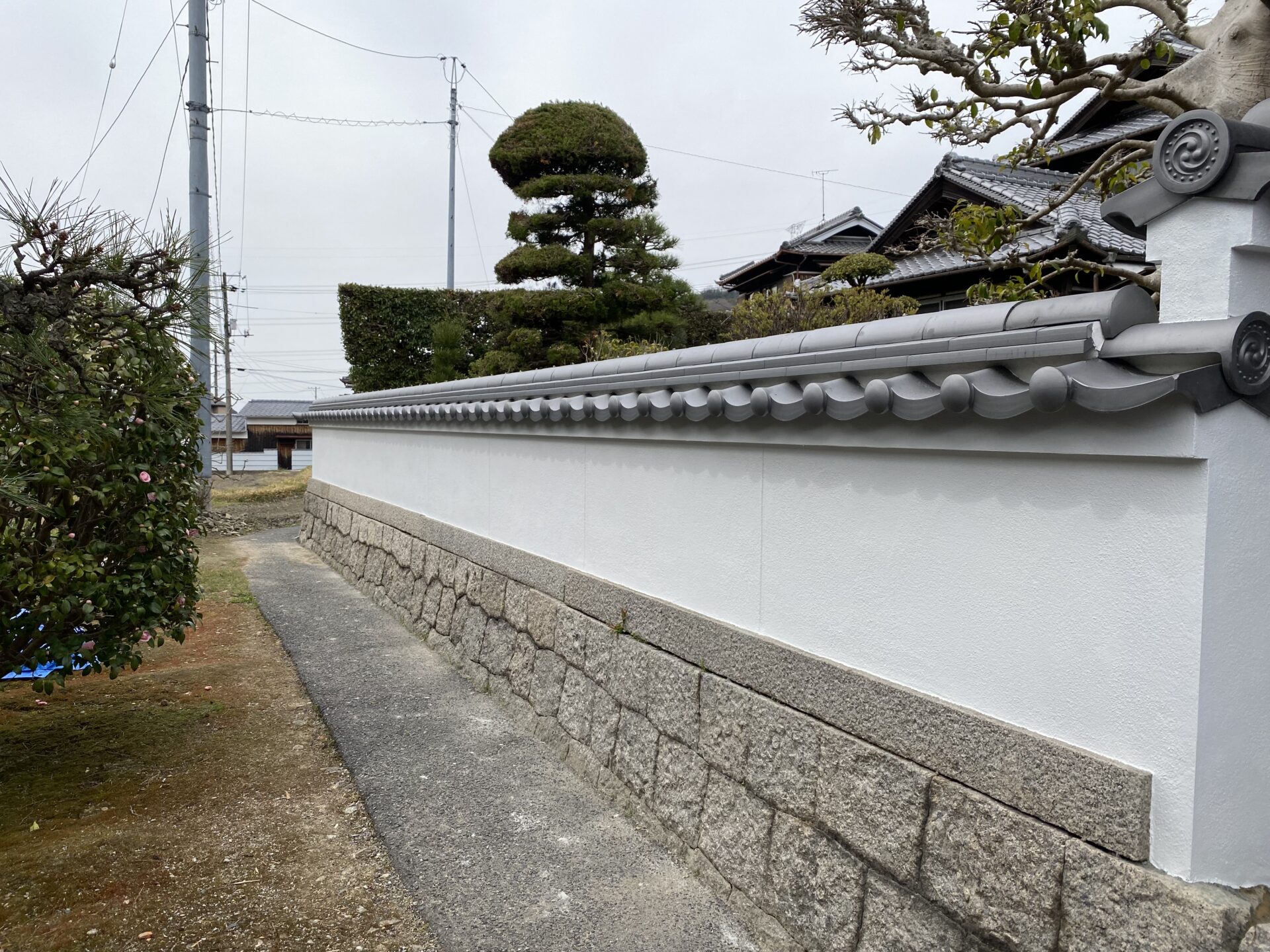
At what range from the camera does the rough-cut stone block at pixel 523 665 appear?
5.68m

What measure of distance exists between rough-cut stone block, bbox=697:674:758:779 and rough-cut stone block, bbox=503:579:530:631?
2.19m

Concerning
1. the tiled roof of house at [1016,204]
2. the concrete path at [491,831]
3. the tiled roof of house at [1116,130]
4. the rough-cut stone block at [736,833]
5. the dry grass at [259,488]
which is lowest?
the concrete path at [491,831]

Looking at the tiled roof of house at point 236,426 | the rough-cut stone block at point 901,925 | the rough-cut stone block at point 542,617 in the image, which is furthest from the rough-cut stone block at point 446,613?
the tiled roof of house at point 236,426

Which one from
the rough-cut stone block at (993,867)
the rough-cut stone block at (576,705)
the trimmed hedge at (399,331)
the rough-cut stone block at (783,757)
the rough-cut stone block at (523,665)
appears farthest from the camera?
the trimmed hedge at (399,331)

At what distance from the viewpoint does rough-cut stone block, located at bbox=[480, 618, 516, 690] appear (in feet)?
19.8

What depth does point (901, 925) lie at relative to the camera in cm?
272

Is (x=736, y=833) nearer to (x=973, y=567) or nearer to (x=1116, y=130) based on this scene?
(x=973, y=567)

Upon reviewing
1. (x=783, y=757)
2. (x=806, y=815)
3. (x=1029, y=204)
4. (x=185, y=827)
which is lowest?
(x=185, y=827)

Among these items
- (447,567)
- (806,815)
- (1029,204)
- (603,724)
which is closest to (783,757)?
(806,815)

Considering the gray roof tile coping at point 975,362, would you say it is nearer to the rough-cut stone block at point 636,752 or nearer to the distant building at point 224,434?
the rough-cut stone block at point 636,752

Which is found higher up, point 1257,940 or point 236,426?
point 236,426

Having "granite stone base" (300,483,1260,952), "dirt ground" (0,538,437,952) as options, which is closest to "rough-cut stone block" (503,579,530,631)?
"granite stone base" (300,483,1260,952)

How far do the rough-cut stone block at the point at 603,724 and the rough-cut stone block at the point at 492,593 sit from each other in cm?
166

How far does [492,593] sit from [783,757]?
11.6ft
